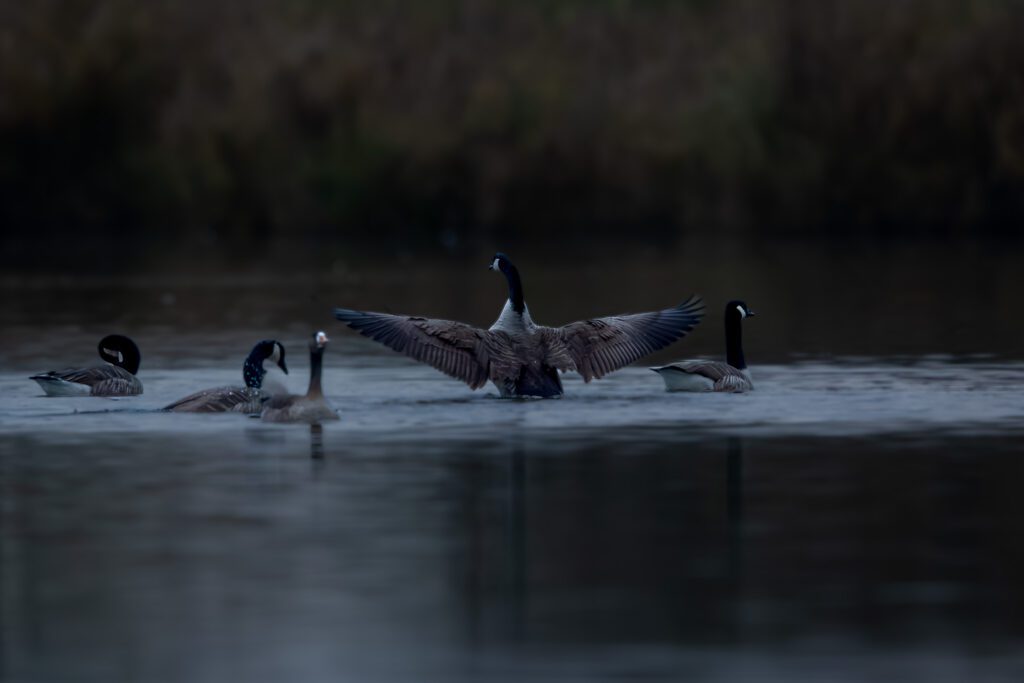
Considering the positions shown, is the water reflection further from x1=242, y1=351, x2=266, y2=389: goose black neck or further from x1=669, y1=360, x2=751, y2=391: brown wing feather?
x1=669, y1=360, x2=751, y2=391: brown wing feather

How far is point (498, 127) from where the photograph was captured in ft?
149

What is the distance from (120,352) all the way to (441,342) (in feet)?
10.0

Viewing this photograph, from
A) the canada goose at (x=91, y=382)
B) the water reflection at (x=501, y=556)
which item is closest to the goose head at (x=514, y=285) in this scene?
the water reflection at (x=501, y=556)

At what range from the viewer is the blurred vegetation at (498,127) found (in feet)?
144

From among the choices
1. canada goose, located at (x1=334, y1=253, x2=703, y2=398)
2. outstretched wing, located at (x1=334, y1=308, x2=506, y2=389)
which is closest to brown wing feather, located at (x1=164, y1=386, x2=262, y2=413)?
canada goose, located at (x1=334, y1=253, x2=703, y2=398)

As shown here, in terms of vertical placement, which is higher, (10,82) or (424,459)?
(10,82)

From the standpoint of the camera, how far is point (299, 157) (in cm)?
4681

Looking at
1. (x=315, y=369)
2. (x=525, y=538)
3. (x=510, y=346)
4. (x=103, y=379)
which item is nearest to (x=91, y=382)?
(x=103, y=379)

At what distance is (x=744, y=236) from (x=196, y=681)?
40.4 meters

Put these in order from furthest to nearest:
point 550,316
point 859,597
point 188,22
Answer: point 188,22 → point 550,316 → point 859,597

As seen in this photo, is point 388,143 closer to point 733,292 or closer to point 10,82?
point 10,82

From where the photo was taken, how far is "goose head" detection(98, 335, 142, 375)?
1664cm

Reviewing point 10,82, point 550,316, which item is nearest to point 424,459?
point 550,316

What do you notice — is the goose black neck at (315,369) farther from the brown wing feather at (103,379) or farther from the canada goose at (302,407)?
the brown wing feather at (103,379)
